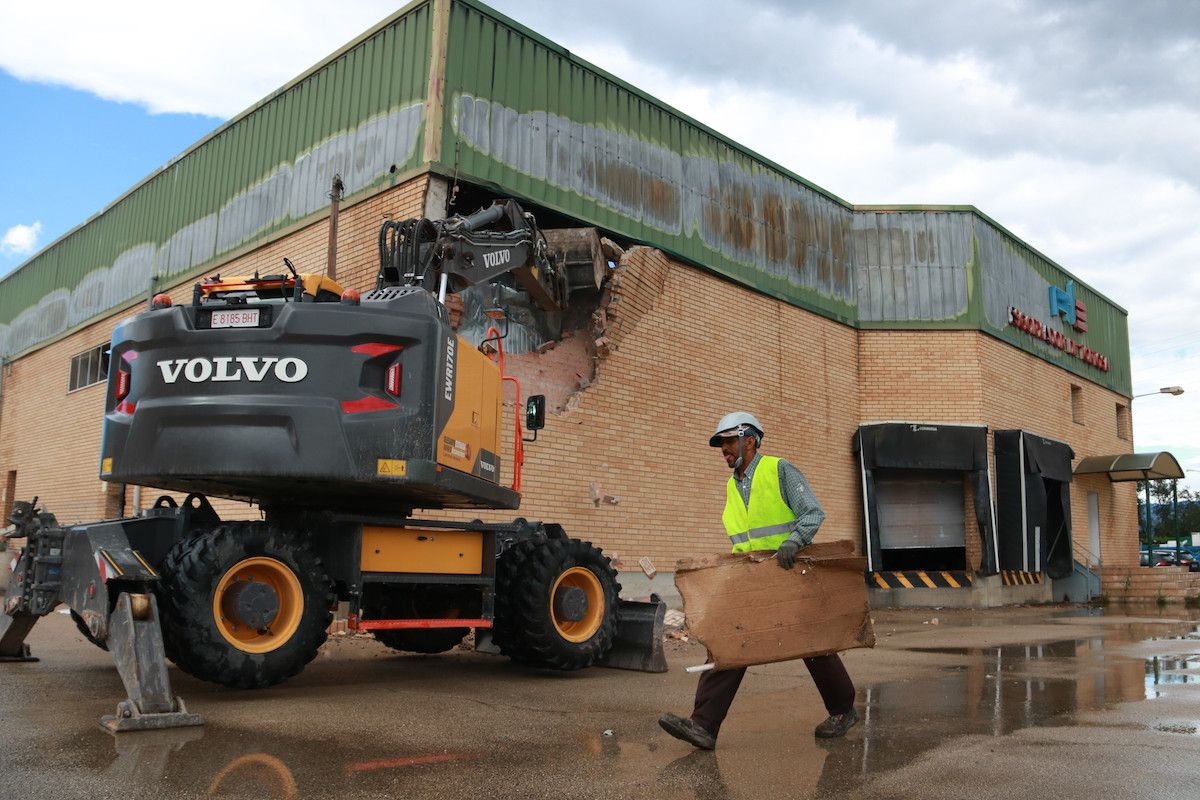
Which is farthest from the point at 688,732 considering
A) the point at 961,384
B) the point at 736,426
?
the point at 961,384

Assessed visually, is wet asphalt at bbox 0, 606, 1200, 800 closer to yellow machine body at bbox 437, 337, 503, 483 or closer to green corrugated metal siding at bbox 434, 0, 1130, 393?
yellow machine body at bbox 437, 337, 503, 483

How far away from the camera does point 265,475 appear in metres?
6.33

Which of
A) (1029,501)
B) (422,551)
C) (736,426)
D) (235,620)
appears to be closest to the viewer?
(736,426)

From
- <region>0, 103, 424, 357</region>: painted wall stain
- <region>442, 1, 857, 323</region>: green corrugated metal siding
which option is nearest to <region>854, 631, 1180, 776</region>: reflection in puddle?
<region>442, 1, 857, 323</region>: green corrugated metal siding

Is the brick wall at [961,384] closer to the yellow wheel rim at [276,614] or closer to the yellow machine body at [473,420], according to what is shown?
the yellow machine body at [473,420]

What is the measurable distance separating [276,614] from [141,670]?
3.48 ft

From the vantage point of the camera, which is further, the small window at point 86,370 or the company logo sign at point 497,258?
the small window at point 86,370

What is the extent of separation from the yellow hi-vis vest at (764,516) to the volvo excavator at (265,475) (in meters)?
2.16

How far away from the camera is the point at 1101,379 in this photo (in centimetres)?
2597

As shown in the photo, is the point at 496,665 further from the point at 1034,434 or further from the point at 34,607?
the point at 1034,434

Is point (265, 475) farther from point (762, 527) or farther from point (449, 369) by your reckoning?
point (762, 527)

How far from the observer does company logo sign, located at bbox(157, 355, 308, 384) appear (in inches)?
251

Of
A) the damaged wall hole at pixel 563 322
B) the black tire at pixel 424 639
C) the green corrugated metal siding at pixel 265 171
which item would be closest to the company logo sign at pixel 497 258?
the damaged wall hole at pixel 563 322

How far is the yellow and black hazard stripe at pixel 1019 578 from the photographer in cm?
1952
